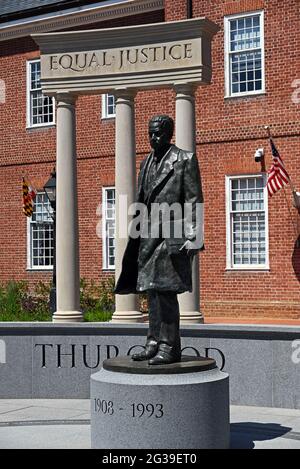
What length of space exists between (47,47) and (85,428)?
26.6 feet

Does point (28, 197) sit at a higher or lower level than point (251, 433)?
higher

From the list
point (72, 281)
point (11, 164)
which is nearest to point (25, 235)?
point (11, 164)

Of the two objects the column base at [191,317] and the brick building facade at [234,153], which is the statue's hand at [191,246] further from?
the brick building facade at [234,153]

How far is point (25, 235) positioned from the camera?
24.6 meters

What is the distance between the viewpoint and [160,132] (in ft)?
28.5

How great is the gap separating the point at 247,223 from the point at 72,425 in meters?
11.3

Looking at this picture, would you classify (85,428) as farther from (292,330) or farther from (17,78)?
(17,78)

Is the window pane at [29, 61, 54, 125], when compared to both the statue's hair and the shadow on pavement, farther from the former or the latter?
the statue's hair

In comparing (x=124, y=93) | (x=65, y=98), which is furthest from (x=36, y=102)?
(x=124, y=93)

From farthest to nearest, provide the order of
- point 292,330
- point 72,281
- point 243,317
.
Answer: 1. point 243,317
2. point 72,281
3. point 292,330

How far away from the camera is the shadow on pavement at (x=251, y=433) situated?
880 cm

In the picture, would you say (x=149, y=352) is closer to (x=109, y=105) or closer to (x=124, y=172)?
(x=124, y=172)

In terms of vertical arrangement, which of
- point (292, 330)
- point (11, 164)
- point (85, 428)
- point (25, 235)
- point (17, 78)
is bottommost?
point (85, 428)

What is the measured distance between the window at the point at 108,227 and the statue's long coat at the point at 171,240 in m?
14.1
